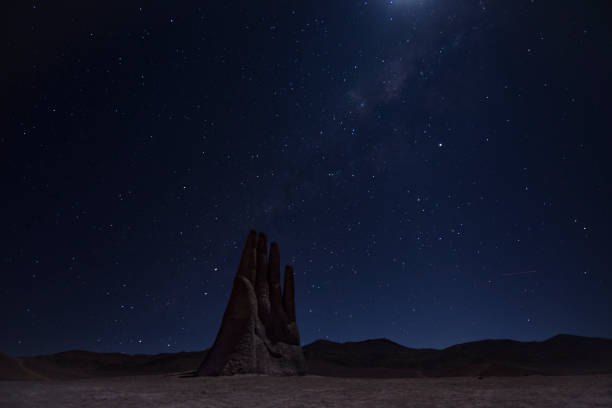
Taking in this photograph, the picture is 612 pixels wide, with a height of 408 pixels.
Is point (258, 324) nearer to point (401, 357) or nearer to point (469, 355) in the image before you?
point (401, 357)

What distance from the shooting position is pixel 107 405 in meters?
8.59

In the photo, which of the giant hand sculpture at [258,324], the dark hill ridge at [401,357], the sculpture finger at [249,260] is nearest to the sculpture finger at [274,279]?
the giant hand sculpture at [258,324]

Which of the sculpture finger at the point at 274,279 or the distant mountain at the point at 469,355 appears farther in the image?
the distant mountain at the point at 469,355

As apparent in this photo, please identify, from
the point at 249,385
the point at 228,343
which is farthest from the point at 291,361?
the point at 249,385

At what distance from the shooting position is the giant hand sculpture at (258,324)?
16.7 m

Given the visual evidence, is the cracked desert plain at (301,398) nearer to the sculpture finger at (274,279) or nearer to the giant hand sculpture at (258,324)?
the giant hand sculpture at (258,324)

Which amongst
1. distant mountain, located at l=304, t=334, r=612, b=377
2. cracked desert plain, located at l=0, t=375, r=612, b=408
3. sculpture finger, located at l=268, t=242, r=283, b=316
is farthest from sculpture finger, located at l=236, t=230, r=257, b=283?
distant mountain, located at l=304, t=334, r=612, b=377

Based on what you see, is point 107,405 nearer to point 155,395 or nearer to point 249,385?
point 155,395

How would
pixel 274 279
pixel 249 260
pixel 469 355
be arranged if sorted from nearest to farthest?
1. pixel 249 260
2. pixel 274 279
3. pixel 469 355

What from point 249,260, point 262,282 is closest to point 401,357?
point 262,282

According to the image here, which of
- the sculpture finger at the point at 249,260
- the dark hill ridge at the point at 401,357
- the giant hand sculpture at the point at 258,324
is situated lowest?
the dark hill ridge at the point at 401,357

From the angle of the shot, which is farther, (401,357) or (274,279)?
(401,357)

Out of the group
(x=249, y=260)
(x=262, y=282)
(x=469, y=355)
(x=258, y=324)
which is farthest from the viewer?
(x=469, y=355)

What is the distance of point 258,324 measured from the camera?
18.5 m
